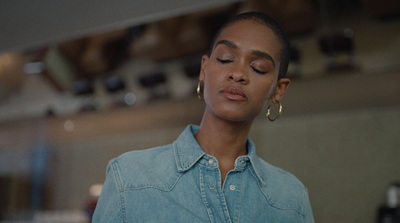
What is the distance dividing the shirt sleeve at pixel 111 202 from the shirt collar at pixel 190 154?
140 mm

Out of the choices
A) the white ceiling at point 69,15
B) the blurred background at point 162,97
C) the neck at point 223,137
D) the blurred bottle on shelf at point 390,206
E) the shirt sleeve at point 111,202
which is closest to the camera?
the shirt sleeve at point 111,202

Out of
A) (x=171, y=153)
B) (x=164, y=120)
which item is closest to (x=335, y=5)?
(x=164, y=120)

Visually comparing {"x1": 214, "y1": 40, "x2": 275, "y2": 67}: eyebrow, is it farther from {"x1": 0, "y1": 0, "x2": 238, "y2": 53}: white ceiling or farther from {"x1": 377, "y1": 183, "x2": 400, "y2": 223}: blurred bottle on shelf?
{"x1": 377, "y1": 183, "x2": 400, "y2": 223}: blurred bottle on shelf

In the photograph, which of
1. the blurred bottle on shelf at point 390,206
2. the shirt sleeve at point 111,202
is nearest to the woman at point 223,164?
the shirt sleeve at point 111,202

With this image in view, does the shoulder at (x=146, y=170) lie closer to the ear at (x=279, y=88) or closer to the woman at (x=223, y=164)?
the woman at (x=223, y=164)

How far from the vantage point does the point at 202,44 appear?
9.95 ft

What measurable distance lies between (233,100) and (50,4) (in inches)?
35.0

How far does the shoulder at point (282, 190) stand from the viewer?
38.8 inches

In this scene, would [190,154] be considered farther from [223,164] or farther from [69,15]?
[69,15]

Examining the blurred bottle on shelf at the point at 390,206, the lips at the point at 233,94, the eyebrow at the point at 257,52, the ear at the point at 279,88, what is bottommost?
the blurred bottle on shelf at the point at 390,206

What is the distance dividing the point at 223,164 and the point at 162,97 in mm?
2725

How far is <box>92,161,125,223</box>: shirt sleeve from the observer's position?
85 centimetres

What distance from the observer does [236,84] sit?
913mm

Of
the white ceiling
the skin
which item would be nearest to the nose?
the skin
